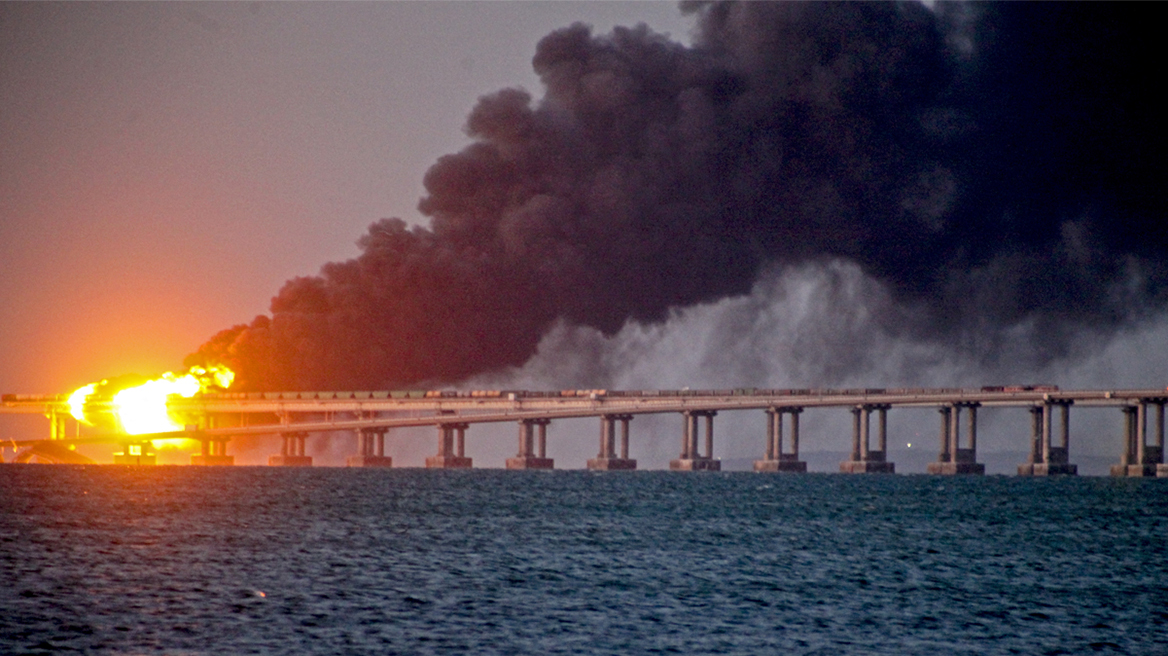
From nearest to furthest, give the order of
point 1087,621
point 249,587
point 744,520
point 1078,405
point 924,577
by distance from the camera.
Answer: point 1087,621 → point 249,587 → point 924,577 → point 744,520 → point 1078,405

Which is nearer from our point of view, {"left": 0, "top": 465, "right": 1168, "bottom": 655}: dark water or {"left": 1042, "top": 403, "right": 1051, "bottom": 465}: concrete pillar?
{"left": 0, "top": 465, "right": 1168, "bottom": 655}: dark water

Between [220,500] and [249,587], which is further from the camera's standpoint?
[220,500]

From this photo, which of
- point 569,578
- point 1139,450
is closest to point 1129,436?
point 1139,450

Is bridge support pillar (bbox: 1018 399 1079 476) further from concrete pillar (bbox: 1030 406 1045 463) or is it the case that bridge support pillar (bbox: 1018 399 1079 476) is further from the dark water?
the dark water

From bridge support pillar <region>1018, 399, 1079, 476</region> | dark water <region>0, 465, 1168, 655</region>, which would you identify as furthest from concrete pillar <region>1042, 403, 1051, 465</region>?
dark water <region>0, 465, 1168, 655</region>

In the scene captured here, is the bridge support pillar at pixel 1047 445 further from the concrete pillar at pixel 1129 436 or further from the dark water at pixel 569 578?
the dark water at pixel 569 578

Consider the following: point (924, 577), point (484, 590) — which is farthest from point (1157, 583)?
point (484, 590)

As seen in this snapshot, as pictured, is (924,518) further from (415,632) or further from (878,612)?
(415,632)

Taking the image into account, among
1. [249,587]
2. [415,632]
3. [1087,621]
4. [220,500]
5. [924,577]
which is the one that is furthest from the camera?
[220,500]

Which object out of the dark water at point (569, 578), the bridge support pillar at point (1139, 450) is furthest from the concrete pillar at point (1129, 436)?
the dark water at point (569, 578)
